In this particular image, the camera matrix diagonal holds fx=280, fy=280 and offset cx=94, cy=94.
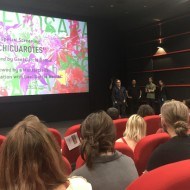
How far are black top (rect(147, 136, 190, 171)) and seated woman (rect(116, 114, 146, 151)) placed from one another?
0.83m

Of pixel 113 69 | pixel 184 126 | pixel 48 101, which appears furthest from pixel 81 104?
pixel 184 126

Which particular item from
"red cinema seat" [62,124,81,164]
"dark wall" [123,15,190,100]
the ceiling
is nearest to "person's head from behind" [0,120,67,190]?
"red cinema seat" [62,124,81,164]

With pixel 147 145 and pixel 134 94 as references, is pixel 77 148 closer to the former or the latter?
pixel 147 145

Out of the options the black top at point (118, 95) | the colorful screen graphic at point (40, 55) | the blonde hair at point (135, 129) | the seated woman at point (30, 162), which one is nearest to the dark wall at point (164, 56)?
the black top at point (118, 95)

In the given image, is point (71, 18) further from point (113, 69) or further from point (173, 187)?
point (173, 187)

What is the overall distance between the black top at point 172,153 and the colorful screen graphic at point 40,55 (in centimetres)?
545

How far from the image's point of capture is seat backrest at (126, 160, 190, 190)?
0.82 metres

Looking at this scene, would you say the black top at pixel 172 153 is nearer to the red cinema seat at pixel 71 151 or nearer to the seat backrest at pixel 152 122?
the red cinema seat at pixel 71 151

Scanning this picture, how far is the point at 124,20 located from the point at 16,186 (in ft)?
31.5

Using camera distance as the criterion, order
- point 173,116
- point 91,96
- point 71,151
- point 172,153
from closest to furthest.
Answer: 1. point 172,153
2. point 173,116
3. point 71,151
4. point 91,96

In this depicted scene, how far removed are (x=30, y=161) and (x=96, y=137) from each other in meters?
0.67

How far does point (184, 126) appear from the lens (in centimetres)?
190

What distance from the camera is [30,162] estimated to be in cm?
94

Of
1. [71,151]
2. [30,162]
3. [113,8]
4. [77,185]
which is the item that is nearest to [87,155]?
[77,185]
